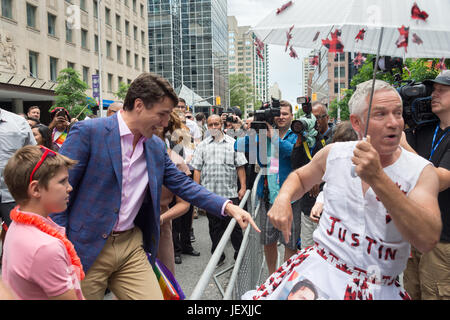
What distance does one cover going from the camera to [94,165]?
254cm

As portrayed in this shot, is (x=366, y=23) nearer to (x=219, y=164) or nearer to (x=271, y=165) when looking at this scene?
(x=271, y=165)

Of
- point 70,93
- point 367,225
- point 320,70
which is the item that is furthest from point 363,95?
point 70,93

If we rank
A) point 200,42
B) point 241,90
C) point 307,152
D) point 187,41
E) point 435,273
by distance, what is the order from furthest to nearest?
1. point 241,90
2. point 200,42
3. point 187,41
4. point 307,152
5. point 435,273

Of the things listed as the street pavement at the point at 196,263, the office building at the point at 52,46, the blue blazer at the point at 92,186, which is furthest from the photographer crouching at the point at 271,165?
the office building at the point at 52,46

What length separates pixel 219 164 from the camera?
594 centimetres

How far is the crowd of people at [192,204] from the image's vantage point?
67.6 inches

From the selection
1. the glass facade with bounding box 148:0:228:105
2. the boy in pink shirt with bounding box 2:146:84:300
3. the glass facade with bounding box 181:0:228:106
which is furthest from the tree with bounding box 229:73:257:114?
the boy in pink shirt with bounding box 2:146:84:300

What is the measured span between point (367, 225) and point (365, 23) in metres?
1.20

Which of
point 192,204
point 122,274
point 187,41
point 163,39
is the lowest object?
point 122,274

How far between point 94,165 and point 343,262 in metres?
1.66

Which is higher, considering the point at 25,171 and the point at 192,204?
the point at 25,171

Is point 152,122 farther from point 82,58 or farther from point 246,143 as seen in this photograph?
point 82,58

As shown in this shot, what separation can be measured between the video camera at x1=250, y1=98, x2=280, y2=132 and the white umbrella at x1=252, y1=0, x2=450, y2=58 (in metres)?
0.95
